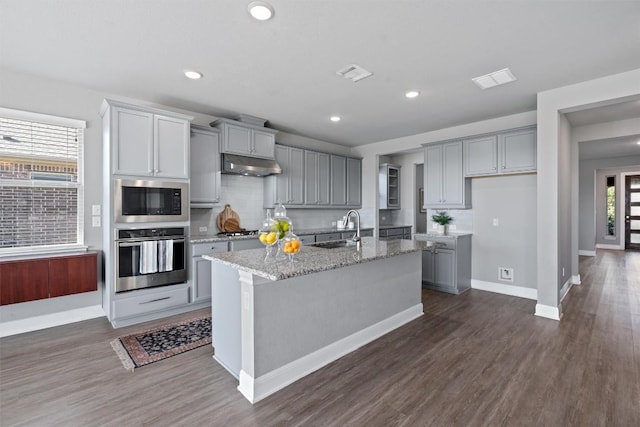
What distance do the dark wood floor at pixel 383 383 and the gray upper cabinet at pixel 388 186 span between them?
3.72 metres

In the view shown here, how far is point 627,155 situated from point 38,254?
12.0 m

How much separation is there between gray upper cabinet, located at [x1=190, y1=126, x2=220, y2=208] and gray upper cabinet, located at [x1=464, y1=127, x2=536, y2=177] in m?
3.79

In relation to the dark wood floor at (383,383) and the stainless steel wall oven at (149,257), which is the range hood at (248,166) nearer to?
the stainless steel wall oven at (149,257)

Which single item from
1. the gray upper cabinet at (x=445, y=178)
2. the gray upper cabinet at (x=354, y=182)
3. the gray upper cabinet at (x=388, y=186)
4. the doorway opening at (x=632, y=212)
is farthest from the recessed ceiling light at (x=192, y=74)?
the doorway opening at (x=632, y=212)

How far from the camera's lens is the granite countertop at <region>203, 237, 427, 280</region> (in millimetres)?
1938

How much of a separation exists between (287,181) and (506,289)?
12.6 feet

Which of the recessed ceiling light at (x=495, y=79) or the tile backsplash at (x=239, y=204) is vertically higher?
the recessed ceiling light at (x=495, y=79)

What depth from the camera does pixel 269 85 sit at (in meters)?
3.43

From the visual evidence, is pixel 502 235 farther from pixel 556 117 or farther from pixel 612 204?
pixel 612 204

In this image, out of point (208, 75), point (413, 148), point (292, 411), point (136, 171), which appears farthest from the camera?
point (413, 148)

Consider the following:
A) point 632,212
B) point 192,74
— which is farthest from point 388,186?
point 632,212

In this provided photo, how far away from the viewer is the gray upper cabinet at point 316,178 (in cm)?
553

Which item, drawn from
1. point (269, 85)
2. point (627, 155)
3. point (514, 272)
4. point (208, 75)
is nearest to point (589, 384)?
point (514, 272)

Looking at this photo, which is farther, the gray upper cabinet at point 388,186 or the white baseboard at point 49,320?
the gray upper cabinet at point 388,186
